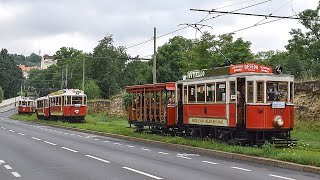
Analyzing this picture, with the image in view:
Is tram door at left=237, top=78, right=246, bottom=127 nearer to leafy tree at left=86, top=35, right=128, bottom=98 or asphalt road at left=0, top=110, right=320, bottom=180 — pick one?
asphalt road at left=0, top=110, right=320, bottom=180

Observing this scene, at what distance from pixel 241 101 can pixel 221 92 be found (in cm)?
132

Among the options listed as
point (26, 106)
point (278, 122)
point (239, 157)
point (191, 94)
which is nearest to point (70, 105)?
point (191, 94)

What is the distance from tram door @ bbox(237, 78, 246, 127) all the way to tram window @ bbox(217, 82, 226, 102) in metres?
0.79

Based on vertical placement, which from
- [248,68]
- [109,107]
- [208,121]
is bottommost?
[208,121]

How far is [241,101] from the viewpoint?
20.6 meters

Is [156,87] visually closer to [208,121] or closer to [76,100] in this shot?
[208,121]

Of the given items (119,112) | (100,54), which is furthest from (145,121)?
(100,54)

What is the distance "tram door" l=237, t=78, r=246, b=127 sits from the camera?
2044cm

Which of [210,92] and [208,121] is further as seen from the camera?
[208,121]

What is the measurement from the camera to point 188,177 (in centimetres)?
1218

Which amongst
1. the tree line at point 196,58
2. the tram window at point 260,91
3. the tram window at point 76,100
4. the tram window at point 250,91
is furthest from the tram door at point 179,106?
the tram window at point 76,100

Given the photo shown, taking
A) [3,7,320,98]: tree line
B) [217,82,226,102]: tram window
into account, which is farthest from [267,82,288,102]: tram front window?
[3,7,320,98]: tree line

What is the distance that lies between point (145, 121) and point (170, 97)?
320 centimetres

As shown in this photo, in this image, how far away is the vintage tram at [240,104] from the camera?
65.5ft
